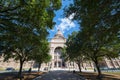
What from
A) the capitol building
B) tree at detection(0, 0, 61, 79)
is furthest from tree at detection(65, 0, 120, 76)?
the capitol building

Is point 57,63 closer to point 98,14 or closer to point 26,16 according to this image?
point 26,16

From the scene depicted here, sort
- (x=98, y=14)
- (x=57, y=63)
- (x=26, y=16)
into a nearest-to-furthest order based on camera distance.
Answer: (x=98, y=14) < (x=26, y=16) < (x=57, y=63)

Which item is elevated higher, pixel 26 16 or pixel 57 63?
pixel 57 63

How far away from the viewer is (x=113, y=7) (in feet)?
25.6

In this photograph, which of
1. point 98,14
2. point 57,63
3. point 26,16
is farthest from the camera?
point 57,63

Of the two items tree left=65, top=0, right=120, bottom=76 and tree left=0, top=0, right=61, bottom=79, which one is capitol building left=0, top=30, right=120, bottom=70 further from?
tree left=65, top=0, right=120, bottom=76

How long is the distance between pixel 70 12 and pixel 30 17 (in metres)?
2.74

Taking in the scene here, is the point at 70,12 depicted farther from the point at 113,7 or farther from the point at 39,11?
the point at 113,7

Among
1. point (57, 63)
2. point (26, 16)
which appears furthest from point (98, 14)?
point (57, 63)

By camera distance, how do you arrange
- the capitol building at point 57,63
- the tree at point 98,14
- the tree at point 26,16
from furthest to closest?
the capitol building at point 57,63 → the tree at point 26,16 → the tree at point 98,14

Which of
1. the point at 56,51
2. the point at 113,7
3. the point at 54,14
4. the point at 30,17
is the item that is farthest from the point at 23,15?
the point at 56,51

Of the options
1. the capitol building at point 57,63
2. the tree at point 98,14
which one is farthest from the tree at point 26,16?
the capitol building at point 57,63

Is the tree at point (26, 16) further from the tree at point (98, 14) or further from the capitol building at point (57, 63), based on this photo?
the capitol building at point (57, 63)

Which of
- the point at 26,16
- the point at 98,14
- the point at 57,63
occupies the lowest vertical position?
the point at 98,14
